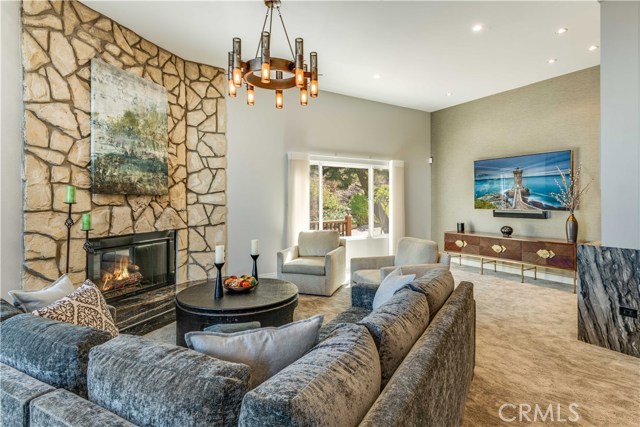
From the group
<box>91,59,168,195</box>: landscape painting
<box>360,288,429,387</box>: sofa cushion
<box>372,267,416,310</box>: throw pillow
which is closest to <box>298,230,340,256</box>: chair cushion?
<box>91,59,168,195</box>: landscape painting

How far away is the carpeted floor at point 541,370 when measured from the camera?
1984 mm

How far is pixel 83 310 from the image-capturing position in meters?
1.59

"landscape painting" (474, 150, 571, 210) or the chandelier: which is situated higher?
the chandelier

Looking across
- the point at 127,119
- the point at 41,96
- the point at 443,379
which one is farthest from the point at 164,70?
the point at 443,379

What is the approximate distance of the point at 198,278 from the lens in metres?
4.69

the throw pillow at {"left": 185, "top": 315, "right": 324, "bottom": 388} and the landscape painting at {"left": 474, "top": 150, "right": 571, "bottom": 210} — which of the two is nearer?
the throw pillow at {"left": 185, "top": 315, "right": 324, "bottom": 388}

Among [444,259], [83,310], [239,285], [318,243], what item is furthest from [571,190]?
[83,310]

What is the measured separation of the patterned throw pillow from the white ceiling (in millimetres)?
2797

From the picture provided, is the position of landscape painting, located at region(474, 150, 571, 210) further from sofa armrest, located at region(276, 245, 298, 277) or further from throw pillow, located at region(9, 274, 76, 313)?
throw pillow, located at region(9, 274, 76, 313)

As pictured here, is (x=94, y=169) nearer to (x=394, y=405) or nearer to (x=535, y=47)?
(x=394, y=405)

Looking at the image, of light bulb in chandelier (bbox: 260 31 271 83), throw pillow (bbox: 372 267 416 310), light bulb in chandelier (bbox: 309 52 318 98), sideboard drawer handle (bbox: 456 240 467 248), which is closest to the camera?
throw pillow (bbox: 372 267 416 310)

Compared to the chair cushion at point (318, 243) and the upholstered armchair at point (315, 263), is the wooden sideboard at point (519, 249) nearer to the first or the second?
the upholstered armchair at point (315, 263)

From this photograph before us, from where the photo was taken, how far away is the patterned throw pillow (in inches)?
58.4

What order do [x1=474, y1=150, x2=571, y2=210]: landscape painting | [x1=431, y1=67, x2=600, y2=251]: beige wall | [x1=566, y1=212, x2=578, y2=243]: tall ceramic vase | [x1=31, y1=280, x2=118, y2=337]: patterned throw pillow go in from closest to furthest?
[x1=31, y1=280, x2=118, y2=337]: patterned throw pillow → [x1=566, y1=212, x2=578, y2=243]: tall ceramic vase → [x1=431, y1=67, x2=600, y2=251]: beige wall → [x1=474, y1=150, x2=571, y2=210]: landscape painting
